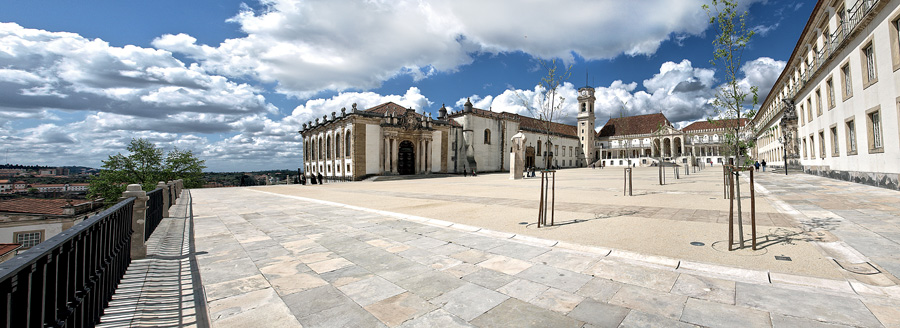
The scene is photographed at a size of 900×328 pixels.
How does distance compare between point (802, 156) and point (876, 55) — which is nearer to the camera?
point (876, 55)

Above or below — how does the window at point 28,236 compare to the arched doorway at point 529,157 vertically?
below

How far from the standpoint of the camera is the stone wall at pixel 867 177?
38.6 feet

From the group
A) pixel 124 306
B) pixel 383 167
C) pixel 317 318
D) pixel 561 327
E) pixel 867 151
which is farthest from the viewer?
pixel 383 167

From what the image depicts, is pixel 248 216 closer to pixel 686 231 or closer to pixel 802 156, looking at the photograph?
pixel 686 231

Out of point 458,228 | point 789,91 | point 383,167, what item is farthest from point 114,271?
point 789,91

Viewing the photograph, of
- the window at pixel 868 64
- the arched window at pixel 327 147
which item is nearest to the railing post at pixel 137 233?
the window at pixel 868 64

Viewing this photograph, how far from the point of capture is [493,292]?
344 cm

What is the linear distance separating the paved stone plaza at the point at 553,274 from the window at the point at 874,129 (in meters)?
9.76

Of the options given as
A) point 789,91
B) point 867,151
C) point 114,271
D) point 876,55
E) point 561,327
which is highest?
point 789,91

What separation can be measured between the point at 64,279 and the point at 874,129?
23.1m

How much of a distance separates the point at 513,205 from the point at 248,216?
7.81m

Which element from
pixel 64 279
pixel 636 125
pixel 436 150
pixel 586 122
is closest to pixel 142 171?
pixel 436 150

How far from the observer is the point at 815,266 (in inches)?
159

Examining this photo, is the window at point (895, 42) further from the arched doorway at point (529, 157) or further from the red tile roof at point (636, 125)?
the red tile roof at point (636, 125)
